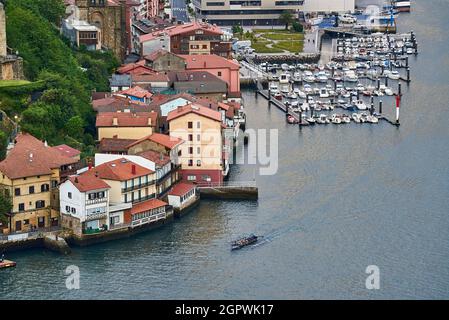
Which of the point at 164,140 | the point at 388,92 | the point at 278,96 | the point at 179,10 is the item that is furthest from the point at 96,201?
the point at 179,10

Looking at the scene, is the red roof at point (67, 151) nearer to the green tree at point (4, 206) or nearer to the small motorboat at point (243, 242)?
the green tree at point (4, 206)

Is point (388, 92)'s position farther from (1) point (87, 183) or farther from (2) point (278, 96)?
(1) point (87, 183)

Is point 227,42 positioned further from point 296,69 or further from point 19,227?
point 19,227

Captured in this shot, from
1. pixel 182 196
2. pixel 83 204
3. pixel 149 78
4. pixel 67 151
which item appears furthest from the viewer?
pixel 149 78

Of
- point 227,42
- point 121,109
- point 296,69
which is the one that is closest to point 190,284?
point 121,109

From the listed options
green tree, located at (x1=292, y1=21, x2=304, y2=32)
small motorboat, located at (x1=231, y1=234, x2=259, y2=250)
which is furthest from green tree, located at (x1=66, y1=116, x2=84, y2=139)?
green tree, located at (x1=292, y1=21, x2=304, y2=32)

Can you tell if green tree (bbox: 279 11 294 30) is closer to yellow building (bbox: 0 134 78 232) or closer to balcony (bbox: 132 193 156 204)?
balcony (bbox: 132 193 156 204)
